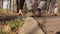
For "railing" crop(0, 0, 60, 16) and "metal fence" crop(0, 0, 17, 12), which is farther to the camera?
"metal fence" crop(0, 0, 17, 12)

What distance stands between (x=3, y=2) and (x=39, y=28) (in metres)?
4.36

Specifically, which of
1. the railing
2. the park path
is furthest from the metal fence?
the park path

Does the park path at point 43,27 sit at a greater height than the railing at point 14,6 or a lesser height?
lesser

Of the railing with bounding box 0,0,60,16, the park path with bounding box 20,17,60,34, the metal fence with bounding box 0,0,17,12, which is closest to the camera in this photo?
the park path with bounding box 20,17,60,34

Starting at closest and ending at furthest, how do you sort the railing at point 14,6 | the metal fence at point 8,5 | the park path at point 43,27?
the park path at point 43,27 < the railing at point 14,6 < the metal fence at point 8,5

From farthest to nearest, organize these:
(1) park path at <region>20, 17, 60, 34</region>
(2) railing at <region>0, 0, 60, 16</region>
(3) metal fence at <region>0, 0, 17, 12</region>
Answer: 1. (3) metal fence at <region>0, 0, 17, 12</region>
2. (2) railing at <region>0, 0, 60, 16</region>
3. (1) park path at <region>20, 17, 60, 34</region>

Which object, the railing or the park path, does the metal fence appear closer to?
the railing

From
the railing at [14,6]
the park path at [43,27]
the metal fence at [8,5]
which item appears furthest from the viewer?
the metal fence at [8,5]

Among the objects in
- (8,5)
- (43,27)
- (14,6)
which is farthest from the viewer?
(8,5)

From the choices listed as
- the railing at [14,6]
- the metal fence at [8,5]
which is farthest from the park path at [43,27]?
the metal fence at [8,5]

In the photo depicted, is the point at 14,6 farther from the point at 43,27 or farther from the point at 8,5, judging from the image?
the point at 43,27

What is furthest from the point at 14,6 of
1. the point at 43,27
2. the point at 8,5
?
the point at 43,27

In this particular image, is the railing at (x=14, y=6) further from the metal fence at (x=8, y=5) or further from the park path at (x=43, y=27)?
the park path at (x=43, y=27)

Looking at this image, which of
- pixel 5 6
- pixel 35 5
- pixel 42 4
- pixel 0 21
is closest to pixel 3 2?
pixel 5 6
